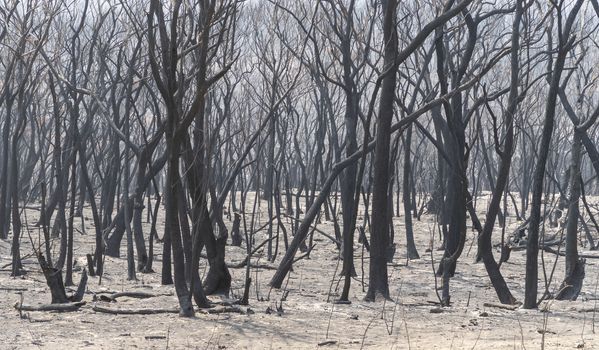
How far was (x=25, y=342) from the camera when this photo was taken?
224 inches

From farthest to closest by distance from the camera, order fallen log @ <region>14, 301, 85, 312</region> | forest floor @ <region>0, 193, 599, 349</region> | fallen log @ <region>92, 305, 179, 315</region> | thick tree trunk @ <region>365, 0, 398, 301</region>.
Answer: thick tree trunk @ <region>365, 0, 398, 301</region> < fallen log @ <region>14, 301, 85, 312</region> < fallen log @ <region>92, 305, 179, 315</region> < forest floor @ <region>0, 193, 599, 349</region>

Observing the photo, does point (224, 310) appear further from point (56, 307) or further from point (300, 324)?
point (56, 307)

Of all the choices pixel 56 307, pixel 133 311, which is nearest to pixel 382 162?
pixel 133 311

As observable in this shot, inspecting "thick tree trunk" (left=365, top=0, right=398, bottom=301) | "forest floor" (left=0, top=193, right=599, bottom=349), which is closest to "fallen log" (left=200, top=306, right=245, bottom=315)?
"forest floor" (left=0, top=193, right=599, bottom=349)

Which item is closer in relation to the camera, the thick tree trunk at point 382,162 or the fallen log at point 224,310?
the fallen log at point 224,310

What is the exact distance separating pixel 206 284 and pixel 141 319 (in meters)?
1.34

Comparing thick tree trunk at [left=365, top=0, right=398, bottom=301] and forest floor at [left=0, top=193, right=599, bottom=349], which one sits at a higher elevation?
thick tree trunk at [left=365, top=0, right=398, bottom=301]

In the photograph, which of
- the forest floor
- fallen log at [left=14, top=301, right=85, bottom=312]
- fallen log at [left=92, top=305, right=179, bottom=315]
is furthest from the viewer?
fallen log at [left=14, top=301, right=85, bottom=312]

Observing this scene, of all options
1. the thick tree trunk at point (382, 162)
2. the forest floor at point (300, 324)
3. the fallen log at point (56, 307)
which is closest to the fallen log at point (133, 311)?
the forest floor at point (300, 324)

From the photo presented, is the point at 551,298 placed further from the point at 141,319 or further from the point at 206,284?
the point at 141,319

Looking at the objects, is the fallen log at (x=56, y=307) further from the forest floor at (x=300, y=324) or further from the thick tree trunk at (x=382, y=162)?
the thick tree trunk at (x=382, y=162)

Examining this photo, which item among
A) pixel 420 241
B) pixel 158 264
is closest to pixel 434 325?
pixel 158 264

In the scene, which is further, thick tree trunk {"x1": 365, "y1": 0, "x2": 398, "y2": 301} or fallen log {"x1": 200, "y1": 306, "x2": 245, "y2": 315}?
thick tree trunk {"x1": 365, "y1": 0, "x2": 398, "y2": 301}

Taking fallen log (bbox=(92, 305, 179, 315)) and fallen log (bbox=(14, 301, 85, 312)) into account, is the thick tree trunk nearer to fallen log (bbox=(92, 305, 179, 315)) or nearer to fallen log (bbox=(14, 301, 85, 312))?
fallen log (bbox=(92, 305, 179, 315))
